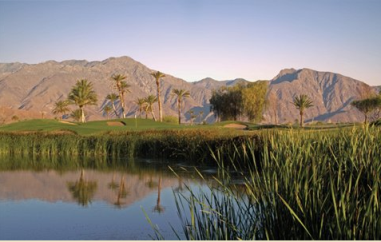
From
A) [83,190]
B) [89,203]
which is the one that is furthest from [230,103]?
[89,203]

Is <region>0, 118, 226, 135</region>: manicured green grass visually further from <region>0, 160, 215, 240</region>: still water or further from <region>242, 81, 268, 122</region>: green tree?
<region>242, 81, 268, 122</region>: green tree

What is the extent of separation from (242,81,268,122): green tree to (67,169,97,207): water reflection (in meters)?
55.3

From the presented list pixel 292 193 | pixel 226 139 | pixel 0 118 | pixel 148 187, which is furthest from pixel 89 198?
pixel 0 118

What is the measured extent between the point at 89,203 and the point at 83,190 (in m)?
2.75

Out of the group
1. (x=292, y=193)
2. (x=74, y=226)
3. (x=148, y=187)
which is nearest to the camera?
(x=292, y=193)

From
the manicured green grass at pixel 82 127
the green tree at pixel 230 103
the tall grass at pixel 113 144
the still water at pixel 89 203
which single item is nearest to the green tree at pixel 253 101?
the green tree at pixel 230 103

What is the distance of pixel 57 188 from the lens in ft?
58.6

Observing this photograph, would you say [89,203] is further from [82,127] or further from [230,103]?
[230,103]

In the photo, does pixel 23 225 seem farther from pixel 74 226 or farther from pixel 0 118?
pixel 0 118

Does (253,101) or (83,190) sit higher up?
(253,101)

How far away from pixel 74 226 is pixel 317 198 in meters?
7.64

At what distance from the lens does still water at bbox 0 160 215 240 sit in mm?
10805

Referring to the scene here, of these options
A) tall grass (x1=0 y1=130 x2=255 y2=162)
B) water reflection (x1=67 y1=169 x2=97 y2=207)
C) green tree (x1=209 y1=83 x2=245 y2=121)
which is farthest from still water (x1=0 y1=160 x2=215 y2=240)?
green tree (x1=209 y1=83 x2=245 y2=121)

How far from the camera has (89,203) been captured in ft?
48.0
